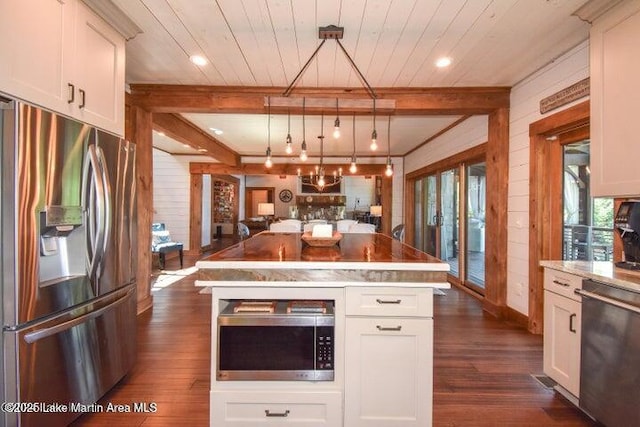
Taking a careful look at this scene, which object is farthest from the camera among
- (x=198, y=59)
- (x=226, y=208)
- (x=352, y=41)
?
(x=226, y=208)

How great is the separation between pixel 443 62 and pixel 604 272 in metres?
2.13

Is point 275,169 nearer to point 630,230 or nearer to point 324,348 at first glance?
point 324,348

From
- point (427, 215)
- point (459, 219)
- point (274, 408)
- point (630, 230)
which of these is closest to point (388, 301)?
point (274, 408)

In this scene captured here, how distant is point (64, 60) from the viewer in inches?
76.4

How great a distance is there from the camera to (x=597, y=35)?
219 cm

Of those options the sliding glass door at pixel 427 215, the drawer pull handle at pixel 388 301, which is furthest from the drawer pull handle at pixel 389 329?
the sliding glass door at pixel 427 215

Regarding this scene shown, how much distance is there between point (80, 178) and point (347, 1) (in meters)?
1.96

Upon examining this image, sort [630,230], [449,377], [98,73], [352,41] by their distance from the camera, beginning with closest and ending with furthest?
1. [630,230]
2. [98,73]
3. [449,377]
4. [352,41]

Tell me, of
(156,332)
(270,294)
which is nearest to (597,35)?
(270,294)

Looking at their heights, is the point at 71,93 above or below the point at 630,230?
→ above

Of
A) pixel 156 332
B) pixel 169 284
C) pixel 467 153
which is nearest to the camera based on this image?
pixel 156 332

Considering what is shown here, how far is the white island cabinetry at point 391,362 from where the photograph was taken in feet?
5.79

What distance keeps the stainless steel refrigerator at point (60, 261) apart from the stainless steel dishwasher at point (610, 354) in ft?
9.28

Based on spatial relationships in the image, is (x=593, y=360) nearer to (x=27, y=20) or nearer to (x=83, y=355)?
(x=83, y=355)
